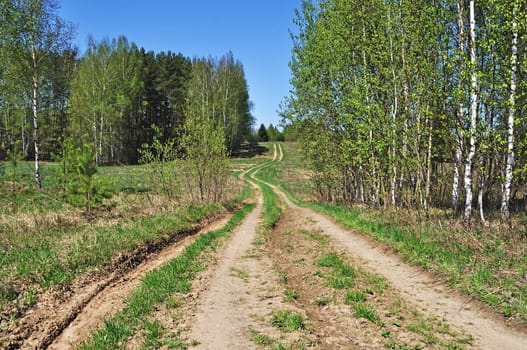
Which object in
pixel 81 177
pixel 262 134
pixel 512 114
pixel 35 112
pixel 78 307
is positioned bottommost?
pixel 78 307

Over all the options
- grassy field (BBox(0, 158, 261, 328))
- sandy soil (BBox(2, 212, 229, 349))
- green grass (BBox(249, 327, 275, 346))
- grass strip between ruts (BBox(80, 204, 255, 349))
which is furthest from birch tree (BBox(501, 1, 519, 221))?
grassy field (BBox(0, 158, 261, 328))

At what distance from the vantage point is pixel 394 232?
1138cm

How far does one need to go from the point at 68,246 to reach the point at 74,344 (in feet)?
16.6

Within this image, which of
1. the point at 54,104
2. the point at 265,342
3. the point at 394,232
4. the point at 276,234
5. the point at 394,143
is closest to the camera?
the point at 265,342

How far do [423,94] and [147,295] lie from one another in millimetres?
11762

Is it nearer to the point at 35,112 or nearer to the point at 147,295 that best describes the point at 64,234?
the point at 147,295

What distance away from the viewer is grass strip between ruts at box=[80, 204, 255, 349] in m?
5.62

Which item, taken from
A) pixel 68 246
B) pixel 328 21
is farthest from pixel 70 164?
pixel 328 21

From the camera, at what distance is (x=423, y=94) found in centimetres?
1312

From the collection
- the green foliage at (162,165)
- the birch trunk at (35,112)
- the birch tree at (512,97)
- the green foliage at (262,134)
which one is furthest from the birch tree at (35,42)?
the green foliage at (262,134)

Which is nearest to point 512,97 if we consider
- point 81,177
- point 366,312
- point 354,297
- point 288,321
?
point 354,297

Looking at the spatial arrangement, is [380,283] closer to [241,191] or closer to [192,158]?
[192,158]

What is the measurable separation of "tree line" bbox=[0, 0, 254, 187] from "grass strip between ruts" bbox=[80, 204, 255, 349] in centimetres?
832

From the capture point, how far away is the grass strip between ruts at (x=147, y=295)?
562 centimetres
